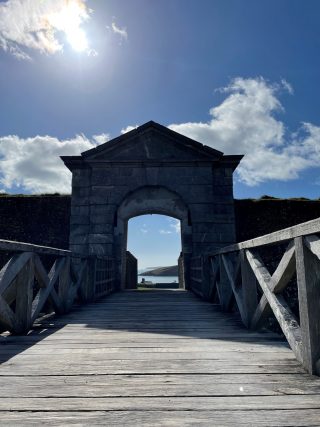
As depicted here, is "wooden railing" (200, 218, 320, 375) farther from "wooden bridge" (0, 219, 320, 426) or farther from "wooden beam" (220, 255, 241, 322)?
"wooden beam" (220, 255, 241, 322)

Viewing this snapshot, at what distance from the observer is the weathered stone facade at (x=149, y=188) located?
9586mm

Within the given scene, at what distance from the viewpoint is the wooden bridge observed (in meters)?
1.59

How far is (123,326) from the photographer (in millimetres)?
3863

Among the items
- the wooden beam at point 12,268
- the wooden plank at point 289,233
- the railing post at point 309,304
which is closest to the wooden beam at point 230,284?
the wooden plank at point 289,233

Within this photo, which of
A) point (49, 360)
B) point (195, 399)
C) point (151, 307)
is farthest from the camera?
point (151, 307)

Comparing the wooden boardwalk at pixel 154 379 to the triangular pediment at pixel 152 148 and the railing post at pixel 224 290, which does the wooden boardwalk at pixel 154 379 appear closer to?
the railing post at pixel 224 290

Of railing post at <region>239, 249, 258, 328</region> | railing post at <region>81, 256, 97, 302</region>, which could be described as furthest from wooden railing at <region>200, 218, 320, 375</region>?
railing post at <region>81, 256, 97, 302</region>

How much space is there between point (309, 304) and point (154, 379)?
46.8 inches

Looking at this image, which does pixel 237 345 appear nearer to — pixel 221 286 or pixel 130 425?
pixel 130 425

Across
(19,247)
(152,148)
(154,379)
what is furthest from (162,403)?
(152,148)

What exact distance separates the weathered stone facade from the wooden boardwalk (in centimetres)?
606

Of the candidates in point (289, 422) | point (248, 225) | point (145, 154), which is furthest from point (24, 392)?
point (248, 225)

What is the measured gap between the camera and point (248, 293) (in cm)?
357

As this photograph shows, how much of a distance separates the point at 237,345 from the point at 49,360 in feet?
5.61
